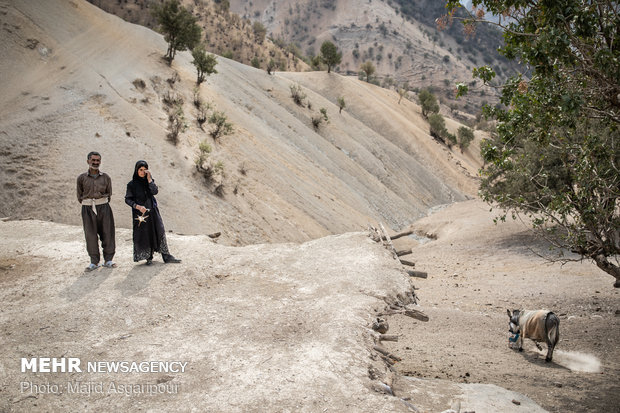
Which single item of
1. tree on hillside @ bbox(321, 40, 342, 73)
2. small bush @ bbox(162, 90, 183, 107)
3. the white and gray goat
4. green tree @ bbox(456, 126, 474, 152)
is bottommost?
the white and gray goat

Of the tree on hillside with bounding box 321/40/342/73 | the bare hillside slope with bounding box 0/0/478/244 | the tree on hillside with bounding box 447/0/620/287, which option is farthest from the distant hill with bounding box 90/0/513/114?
the tree on hillside with bounding box 447/0/620/287

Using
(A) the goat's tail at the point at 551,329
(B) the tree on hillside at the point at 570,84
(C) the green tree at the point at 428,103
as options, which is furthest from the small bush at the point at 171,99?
(C) the green tree at the point at 428,103

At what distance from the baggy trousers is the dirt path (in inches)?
204

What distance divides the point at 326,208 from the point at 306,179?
247 cm

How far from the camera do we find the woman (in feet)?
23.7

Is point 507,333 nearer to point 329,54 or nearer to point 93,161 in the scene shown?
point 93,161

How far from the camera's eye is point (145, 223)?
7.37 meters

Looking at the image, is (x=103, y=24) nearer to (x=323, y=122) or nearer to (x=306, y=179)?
(x=306, y=179)

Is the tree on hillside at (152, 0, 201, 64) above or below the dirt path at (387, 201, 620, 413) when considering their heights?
above

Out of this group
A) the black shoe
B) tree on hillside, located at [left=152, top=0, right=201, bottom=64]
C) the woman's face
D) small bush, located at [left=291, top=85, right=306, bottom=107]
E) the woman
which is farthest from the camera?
small bush, located at [left=291, top=85, right=306, bottom=107]

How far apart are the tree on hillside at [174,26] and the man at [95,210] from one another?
16.5 meters

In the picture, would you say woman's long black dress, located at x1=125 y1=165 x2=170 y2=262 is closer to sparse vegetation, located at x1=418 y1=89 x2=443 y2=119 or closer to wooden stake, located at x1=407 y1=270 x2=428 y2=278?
wooden stake, located at x1=407 y1=270 x2=428 y2=278

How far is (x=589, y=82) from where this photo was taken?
201 inches

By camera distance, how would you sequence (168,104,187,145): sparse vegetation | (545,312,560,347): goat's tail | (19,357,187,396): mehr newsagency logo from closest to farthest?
(19,357,187,396): mehr newsagency logo, (545,312,560,347): goat's tail, (168,104,187,145): sparse vegetation
